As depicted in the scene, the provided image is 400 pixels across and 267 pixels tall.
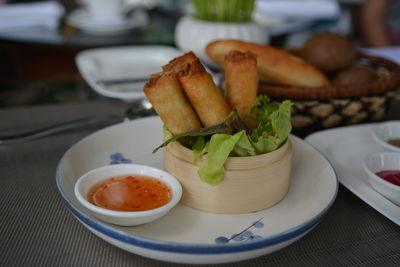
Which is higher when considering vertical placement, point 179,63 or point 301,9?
point 179,63

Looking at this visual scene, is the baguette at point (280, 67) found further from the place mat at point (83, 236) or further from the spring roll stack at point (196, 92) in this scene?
the place mat at point (83, 236)

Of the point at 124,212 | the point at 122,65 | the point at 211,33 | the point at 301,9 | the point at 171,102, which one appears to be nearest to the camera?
the point at 124,212

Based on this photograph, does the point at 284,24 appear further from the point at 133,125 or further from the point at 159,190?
the point at 159,190

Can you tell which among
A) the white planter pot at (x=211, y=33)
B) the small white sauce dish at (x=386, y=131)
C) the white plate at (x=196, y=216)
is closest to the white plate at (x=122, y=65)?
the white planter pot at (x=211, y=33)

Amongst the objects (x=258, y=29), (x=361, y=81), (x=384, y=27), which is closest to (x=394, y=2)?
(x=384, y=27)

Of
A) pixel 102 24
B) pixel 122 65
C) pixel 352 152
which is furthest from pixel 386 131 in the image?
pixel 102 24

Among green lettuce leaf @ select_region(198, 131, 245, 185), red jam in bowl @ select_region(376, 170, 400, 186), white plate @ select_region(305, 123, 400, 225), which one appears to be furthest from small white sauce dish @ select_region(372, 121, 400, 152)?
green lettuce leaf @ select_region(198, 131, 245, 185)

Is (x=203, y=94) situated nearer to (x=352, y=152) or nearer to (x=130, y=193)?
(x=130, y=193)
